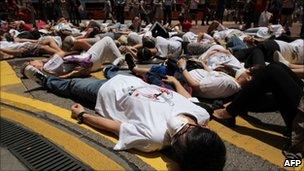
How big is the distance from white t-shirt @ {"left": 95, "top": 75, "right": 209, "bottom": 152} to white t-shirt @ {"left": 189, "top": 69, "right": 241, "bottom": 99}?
1.01 m

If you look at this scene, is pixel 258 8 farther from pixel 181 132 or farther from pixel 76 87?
pixel 181 132

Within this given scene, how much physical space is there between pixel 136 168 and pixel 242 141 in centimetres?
128

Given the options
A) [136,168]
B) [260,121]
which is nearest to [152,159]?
[136,168]

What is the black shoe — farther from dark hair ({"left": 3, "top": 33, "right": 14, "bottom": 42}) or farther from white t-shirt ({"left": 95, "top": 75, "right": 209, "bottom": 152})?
dark hair ({"left": 3, "top": 33, "right": 14, "bottom": 42})

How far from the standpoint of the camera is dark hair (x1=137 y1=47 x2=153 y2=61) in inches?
284

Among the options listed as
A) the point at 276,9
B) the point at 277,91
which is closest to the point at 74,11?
the point at 276,9

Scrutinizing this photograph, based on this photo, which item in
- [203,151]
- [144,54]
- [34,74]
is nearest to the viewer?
[203,151]

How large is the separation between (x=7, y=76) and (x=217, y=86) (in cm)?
364

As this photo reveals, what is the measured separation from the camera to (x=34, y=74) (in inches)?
216

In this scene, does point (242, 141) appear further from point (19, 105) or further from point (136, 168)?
point (19, 105)

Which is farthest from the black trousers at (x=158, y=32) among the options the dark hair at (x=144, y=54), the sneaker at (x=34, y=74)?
the sneaker at (x=34, y=74)

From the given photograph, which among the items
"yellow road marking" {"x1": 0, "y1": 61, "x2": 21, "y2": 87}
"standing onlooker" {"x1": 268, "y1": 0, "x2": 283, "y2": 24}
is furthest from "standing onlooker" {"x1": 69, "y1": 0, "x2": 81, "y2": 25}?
"yellow road marking" {"x1": 0, "y1": 61, "x2": 21, "y2": 87}

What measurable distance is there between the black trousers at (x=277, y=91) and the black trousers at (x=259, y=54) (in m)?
1.89

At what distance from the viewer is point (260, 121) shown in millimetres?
4445
